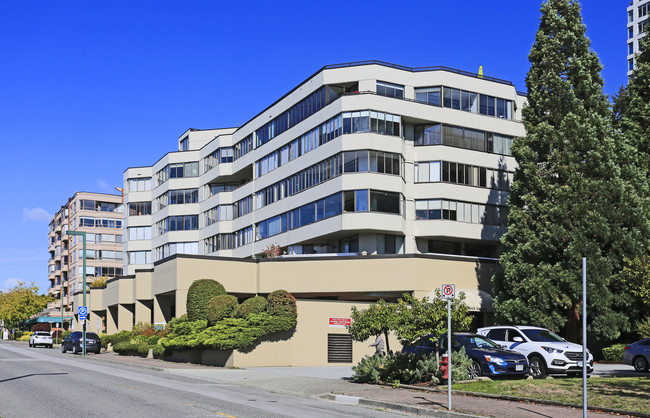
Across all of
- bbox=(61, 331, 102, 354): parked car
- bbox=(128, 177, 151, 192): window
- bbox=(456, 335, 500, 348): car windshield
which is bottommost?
bbox=(61, 331, 102, 354): parked car

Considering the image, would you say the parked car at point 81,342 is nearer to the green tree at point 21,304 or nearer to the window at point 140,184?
the window at point 140,184

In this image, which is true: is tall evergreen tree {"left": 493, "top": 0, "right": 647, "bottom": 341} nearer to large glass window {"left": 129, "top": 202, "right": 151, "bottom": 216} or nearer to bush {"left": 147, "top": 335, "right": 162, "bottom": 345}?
bush {"left": 147, "top": 335, "right": 162, "bottom": 345}

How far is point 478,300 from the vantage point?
43031 mm

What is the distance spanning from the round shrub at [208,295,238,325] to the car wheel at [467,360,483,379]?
15923 mm

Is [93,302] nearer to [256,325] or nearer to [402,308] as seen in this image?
[256,325]

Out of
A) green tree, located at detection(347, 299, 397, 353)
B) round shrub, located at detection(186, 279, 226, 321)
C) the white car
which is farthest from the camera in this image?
round shrub, located at detection(186, 279, 226, 321)

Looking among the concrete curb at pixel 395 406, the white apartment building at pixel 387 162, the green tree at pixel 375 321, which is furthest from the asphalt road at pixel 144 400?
the white apartment building at pixel 387 162

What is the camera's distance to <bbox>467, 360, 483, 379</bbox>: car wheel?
21938mm

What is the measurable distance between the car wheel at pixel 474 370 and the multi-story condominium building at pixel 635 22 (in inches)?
3989

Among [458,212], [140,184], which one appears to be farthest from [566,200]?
[140,184]

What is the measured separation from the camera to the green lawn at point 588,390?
51.6ft

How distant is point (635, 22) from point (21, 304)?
105829 millimetres

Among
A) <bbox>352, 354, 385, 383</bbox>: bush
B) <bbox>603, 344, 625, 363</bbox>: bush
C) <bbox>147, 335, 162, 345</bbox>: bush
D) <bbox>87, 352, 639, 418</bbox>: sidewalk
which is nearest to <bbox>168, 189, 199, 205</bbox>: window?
<bbox>147, 335, 162, 345</bbox>: bush

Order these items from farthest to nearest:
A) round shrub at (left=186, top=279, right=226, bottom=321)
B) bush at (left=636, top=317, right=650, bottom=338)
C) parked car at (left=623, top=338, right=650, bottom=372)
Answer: round shrub at (left=186, top=279, right=226, bottom=321)
bush at (left=636, top=317, right=650, bottom=338)
parked car at (left=623, top=338, right=650, bottom=372)
